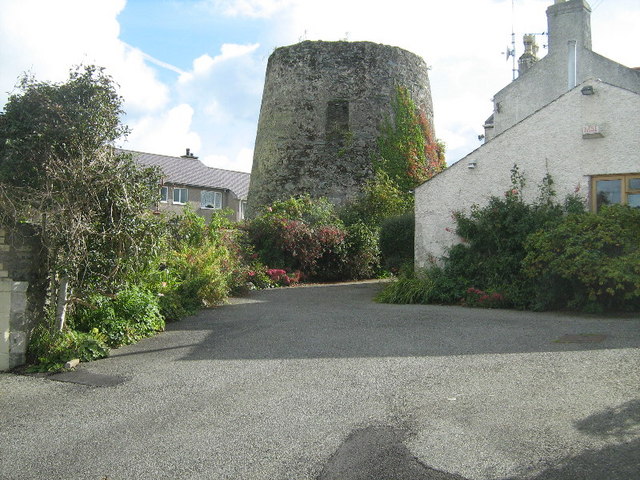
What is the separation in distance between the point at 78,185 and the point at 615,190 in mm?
10626

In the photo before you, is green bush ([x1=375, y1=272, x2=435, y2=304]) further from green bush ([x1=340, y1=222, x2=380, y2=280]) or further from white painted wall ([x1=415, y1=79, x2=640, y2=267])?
green bush ([x1=340, y1=222, x2=380, y2=280])

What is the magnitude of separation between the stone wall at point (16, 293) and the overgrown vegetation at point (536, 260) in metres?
7.97

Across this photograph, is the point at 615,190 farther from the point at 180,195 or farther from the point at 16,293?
the point at 180,195

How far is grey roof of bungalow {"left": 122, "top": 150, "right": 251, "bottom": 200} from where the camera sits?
149 ft

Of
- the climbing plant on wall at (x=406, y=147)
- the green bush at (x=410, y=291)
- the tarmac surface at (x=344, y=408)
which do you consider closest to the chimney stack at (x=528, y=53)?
the climbing plant on wall at (x=406, y=147)

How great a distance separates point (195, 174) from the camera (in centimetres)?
4706

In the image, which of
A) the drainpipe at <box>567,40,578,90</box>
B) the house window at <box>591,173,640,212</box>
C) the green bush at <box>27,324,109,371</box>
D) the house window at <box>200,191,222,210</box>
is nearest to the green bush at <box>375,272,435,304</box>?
the house window at <box>591,173,640,212</box>

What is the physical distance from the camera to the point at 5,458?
194 inches

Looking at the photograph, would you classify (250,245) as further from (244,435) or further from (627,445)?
(627,445)

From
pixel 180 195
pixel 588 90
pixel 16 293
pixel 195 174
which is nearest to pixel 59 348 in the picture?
pixel 16 293

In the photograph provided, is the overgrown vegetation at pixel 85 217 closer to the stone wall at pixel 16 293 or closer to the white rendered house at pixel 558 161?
the stone wall at pixel 16 293

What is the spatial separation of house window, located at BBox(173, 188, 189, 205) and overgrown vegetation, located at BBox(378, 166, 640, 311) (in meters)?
32.7

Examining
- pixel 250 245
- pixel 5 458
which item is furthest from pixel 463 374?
pixel 250 245

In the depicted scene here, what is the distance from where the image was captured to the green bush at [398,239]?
64.3 feet
